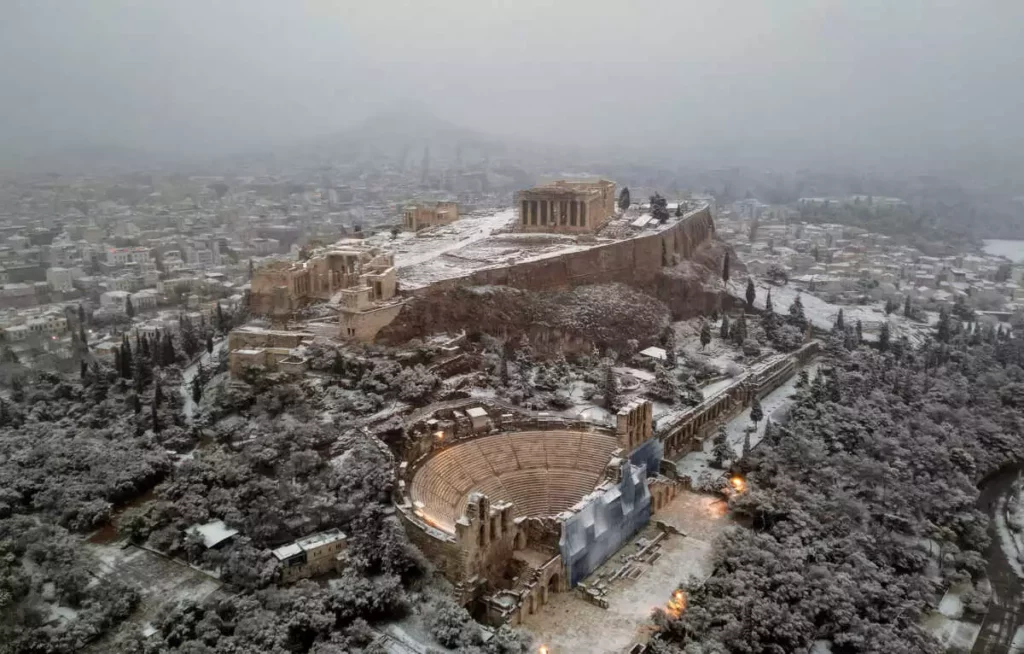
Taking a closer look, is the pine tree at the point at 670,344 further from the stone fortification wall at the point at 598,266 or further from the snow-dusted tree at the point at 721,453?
the snow-dusted tree at the point at 721,453

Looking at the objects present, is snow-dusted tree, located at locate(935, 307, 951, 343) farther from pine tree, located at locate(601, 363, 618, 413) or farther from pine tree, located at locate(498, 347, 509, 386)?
pine tree, located at locate(498, 347, 509, 386)

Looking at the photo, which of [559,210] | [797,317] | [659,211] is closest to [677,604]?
[797,317]

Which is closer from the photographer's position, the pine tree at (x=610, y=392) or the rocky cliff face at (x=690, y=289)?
the pine tree at (x=610, y=392)

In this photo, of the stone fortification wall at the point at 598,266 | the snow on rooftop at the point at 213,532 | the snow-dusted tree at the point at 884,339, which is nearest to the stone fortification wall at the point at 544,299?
the stone fortification wall at the point at 598,266

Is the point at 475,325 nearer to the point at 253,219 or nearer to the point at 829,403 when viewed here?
the point at 829,403

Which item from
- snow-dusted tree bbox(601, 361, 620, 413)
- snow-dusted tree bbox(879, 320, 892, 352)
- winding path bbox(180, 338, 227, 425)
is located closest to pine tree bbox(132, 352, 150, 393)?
winding path bbox(180, 338, 227, 425)

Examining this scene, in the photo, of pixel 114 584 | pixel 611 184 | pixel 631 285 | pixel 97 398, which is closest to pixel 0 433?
pixel 97 398

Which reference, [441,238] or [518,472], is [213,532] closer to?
[518,472]
